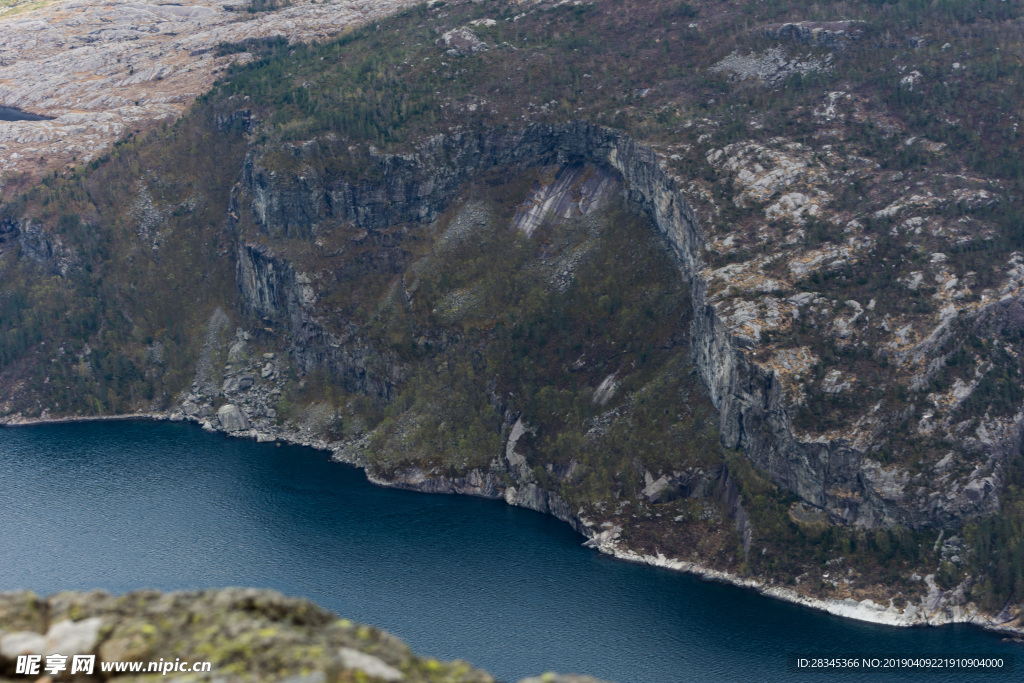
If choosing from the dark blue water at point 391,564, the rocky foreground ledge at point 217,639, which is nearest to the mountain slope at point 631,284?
the dark blue water at point 391,564

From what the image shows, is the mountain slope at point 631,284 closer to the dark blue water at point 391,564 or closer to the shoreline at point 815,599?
the shoreline at point 815,599

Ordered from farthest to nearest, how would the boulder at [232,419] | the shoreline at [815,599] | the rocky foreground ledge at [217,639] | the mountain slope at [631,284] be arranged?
the boulder at [232,419] < the mountain slope at [631,284] < the shoreline at [815,599] < the rocky foreground ledge at [217,639]

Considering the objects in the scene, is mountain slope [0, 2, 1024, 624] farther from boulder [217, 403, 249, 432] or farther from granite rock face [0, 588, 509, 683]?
granite rock face [0, 588, 509, 683]

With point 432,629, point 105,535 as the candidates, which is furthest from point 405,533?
point 105,535

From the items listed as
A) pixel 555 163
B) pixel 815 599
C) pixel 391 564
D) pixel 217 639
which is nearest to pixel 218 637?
pixel 217 639

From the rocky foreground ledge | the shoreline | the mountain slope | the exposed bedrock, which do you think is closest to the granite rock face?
the rocky foreground ledge

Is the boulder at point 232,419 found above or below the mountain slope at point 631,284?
below
